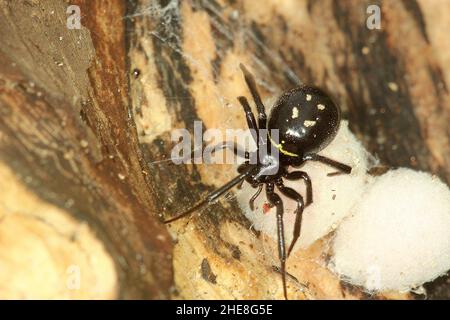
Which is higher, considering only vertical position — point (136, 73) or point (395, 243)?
point (136, 73)

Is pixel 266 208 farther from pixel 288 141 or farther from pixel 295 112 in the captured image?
pixel 295 112

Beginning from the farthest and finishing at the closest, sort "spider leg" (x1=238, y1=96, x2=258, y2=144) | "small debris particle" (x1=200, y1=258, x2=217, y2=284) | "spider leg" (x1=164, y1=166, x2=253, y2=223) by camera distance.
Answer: "spider leg" (x1=238, y1=96, x2=258, y2=144) < "spider leg" (x1=164, y1=166, x2=253, y2=223) < "small debris particle" (x1=200, y1=258, x2=217, y2=284)

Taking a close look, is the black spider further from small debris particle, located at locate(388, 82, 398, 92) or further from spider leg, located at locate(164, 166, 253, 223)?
small debris particle, located at locate(388, 82, 398, 92)

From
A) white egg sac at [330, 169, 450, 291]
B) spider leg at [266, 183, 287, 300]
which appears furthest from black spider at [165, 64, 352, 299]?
white egg sac at [330, 169, 450, 291]

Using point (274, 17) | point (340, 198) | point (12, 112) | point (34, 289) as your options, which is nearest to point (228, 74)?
point (274, 17)

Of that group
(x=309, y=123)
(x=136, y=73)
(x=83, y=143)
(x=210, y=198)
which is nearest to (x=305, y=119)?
(x=309, y=123)

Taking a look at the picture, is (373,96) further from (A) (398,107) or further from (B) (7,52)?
(B) (7,52)
